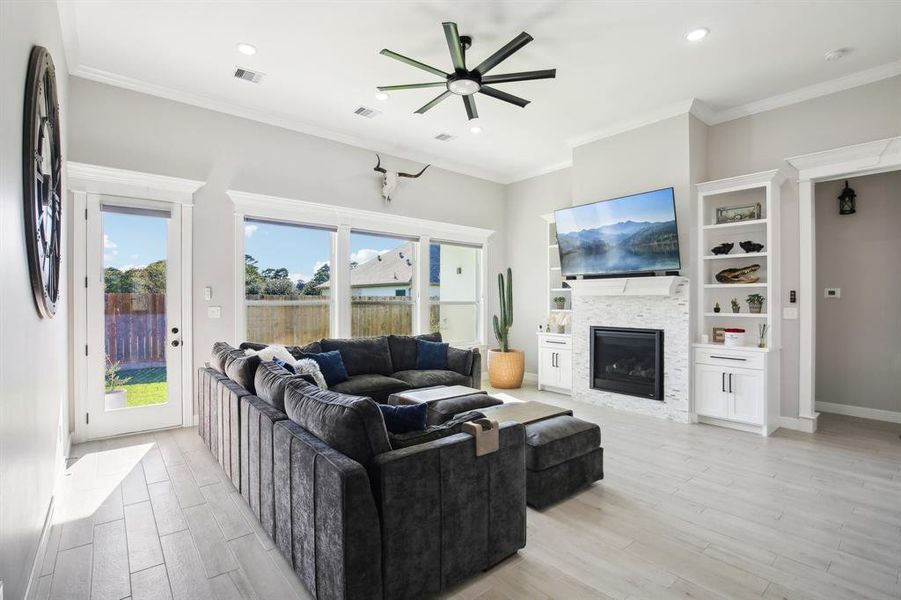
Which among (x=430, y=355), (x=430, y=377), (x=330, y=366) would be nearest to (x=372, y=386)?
(x=330, y=366)

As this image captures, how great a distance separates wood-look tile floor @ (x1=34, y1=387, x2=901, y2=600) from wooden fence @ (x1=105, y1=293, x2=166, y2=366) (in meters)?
0.85

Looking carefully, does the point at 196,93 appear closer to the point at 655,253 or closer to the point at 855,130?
the point at 655,253

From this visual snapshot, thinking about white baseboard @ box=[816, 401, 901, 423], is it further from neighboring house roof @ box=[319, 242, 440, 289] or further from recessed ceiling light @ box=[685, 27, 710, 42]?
neighboring house roof @ box=[319, 242, 440, 289]

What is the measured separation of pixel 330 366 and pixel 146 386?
178 centimetres

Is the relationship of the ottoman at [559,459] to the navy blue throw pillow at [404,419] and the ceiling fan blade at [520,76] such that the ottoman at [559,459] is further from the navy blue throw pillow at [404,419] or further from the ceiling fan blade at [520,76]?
the ceiling fan blade at [520,76]

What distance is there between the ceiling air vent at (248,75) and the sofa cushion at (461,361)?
Result: 145 inches

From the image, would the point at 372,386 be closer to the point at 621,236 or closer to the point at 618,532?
the point at 618,532

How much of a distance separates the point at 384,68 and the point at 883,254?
5741 mm

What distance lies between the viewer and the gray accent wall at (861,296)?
189 inches

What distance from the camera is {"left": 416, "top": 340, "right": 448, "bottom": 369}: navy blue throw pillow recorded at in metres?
5.60

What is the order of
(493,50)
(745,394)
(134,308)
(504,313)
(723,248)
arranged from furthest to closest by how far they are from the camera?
(504,313)
(723,248)
(745,394)
(134,308)
(493,50)

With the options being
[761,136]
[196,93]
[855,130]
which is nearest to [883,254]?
[855,130]

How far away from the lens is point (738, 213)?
4848 millimetres

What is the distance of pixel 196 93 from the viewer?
450cm
